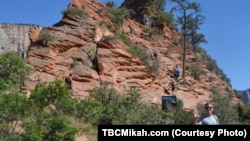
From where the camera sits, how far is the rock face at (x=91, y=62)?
28781 millimetres

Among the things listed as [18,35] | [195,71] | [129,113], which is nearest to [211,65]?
[195,71]

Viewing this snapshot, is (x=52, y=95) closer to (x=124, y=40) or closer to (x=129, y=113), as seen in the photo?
(x=129, y=113)

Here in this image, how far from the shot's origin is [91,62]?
30.4 meters

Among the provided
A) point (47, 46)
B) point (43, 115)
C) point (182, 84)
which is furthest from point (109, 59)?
point (43, 115)

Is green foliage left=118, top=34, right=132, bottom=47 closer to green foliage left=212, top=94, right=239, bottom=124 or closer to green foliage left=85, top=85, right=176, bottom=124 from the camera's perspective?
green foliage left=212, top=94, right=239, bottom=124

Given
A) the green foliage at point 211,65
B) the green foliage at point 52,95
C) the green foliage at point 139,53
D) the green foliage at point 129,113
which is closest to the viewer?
the green foliage at point 52,95

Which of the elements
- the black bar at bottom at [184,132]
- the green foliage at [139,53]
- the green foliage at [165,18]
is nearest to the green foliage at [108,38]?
the green foliage at [139,53]

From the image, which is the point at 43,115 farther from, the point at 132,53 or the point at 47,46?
the point at 132,53

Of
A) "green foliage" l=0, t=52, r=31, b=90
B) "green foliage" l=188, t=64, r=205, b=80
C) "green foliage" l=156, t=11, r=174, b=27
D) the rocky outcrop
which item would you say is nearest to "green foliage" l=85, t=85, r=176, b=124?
"green foliage" l=0, t=52, r=31, b=90

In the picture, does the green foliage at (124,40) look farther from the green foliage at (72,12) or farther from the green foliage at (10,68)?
the green foliage at (10,68)

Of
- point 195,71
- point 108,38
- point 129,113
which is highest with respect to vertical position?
point 108,38

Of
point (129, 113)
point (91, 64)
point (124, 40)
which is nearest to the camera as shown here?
point (129, 113)

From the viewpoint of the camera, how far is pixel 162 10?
4700cm

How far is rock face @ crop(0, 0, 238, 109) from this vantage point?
94.4ft
